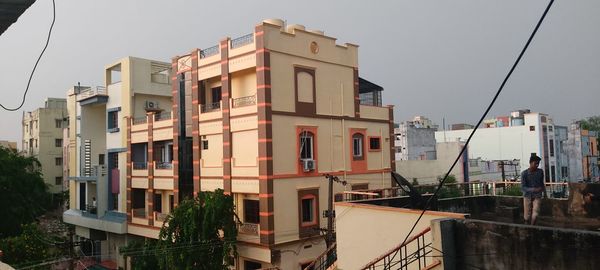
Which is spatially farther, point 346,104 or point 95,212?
point 95,212

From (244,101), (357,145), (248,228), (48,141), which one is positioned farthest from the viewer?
(48,141)

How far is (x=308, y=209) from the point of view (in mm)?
22750

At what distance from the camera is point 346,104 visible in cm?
2511

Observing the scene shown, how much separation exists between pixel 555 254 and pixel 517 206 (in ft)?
26.3

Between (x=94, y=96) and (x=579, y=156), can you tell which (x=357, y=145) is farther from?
(x=579, y=156)

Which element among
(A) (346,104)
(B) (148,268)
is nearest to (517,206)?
(A) (346,104)

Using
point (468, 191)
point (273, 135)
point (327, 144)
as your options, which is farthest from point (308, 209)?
point (468, 191)

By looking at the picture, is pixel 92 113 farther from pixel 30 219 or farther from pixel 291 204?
pixel 291 204

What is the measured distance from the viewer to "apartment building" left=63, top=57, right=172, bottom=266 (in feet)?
101

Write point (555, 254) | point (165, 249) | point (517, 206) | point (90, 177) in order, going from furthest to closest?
point (90, 177), point (165, 249), point (517, 206), point (555, 254)

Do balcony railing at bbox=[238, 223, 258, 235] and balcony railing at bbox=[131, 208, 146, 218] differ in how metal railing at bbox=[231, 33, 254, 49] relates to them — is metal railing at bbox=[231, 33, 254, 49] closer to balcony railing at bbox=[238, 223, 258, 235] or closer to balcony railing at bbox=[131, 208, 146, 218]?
balcony railing at bbox=[238, 223, 258, 235]

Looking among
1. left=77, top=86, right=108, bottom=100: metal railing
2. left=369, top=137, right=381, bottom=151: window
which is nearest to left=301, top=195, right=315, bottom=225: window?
left=369, top=137, right=381, bottom=151: window

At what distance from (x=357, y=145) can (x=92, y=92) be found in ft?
68.5

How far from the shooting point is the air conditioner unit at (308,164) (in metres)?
22.2
